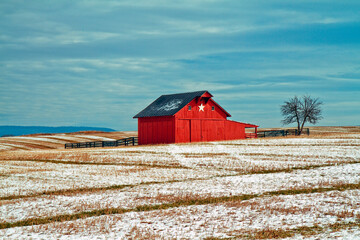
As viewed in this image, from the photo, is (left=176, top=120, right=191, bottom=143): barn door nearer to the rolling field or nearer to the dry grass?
the rolling field

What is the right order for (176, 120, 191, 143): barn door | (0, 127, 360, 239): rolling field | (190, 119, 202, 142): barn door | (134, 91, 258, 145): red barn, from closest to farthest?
1. (0, 127, 360, 239): rolling field
2. (176, 120, 191, 143): barn door
3. (134, 91, 258, 145): red barn
4. (190, 119, 202, 142): barn door

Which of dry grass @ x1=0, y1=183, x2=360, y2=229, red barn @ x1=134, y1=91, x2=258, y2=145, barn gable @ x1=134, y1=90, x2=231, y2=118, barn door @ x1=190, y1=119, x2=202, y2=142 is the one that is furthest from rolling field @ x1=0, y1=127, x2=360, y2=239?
barn door @ x1=190, y1=119, x2=202, y2=142

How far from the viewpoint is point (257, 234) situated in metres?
11.7

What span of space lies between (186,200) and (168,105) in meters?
42.7

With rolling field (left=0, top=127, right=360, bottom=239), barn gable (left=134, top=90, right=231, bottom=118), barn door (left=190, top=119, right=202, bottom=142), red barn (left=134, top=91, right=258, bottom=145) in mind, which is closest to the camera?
rolling field (left=0, top=127, right=360, bottom=239)

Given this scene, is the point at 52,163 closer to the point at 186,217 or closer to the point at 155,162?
the point at 155,162

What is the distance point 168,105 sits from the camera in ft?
195

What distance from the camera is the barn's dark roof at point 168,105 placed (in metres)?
56.9

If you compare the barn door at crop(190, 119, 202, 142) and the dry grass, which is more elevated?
the barn door at crop(190, 119, 202, 142)

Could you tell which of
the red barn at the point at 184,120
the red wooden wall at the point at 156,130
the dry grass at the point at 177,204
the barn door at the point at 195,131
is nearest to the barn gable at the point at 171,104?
the red barn at the point at 184,120

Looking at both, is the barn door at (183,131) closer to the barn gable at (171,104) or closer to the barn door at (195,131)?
the barn door at (195,131)

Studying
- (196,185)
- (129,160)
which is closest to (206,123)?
(129,160)

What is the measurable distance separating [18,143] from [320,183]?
2664 inches

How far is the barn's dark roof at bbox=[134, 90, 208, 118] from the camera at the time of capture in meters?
56.9
